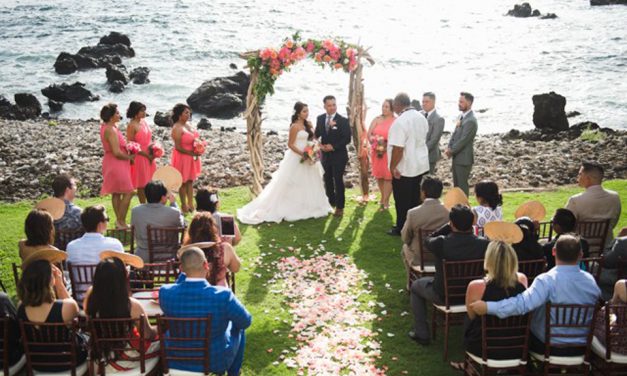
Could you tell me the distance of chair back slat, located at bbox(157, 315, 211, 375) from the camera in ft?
18.2

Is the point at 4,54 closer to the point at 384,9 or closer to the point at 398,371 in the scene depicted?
the point at 384,9

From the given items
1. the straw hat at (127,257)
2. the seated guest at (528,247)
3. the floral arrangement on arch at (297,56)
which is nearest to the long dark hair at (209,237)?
the straw hat at (127,257)

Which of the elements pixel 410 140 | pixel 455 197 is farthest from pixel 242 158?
pixel 455 197

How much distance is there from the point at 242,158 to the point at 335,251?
826 cm

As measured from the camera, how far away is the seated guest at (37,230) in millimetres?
6875

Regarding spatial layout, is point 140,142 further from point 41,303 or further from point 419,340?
point 419,340

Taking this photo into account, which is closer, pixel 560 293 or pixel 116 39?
pixel 560 293

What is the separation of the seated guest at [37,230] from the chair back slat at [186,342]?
77.7 inches

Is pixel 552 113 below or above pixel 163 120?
above

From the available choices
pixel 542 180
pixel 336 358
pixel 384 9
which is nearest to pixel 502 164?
pixel 542 180

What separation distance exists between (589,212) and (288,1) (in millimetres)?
82834

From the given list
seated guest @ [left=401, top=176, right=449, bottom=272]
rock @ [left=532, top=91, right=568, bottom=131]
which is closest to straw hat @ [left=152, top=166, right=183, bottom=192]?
seated guest @ [left=401, top=176, right=449, bottom=272]

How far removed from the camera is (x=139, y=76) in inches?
1698

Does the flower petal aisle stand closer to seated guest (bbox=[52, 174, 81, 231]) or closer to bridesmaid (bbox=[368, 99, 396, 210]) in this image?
bridesmaid (bbox=[368, 99, 396, 210])
